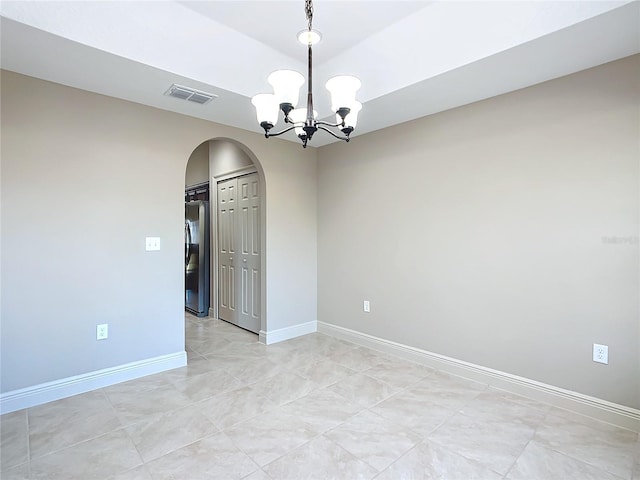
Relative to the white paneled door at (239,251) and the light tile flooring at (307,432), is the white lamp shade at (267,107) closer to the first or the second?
the light tile flooring at (307,432)

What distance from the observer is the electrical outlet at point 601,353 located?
2324 mm

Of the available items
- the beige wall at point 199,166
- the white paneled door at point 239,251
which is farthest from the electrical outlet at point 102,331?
the beige wall at point 199,166

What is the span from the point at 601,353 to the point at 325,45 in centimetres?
303

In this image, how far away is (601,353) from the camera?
235 cm

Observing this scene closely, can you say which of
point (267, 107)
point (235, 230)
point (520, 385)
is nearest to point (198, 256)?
point (235, 230)

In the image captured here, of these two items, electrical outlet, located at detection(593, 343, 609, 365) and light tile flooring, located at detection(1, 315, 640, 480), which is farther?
electrical outlet, located at detection(593, 343, 609, 365)

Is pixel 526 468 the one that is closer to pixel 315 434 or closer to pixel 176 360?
pixel 315 434

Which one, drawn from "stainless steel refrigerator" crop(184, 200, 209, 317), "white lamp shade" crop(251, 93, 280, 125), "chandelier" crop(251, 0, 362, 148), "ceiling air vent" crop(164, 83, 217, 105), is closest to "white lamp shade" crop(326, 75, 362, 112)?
"chandelier" crop(251, 0, 362, 148)

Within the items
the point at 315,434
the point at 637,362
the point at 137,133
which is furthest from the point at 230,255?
the point at 637,362

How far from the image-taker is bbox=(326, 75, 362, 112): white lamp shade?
191cm

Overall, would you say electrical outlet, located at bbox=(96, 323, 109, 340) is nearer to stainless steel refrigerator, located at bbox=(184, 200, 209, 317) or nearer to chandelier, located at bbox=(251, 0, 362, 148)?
chandelier, located at bbox=(251, 0, 362, 148)

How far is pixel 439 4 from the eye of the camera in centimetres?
236

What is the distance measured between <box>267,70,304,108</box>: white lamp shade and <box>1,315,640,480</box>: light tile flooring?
1991 millimetres

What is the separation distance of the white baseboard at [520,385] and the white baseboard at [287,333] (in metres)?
0.71
